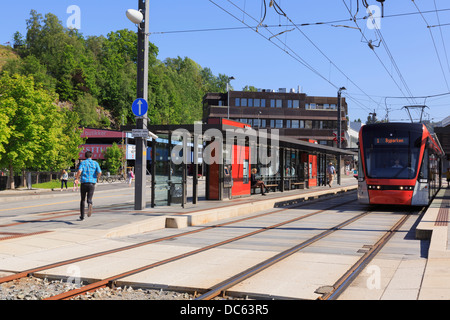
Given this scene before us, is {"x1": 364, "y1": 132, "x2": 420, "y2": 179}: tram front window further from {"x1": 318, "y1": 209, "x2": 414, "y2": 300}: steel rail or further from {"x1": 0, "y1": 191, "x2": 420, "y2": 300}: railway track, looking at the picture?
{"x1": 318, "y1": 209, "x2": 414, "y2": 300}: steel rail

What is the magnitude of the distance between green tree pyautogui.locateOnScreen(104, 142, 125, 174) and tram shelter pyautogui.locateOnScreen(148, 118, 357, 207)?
3655 cm

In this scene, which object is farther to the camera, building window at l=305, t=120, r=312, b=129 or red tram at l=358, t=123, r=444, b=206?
building window at l=305, t=120, r=312, b=129

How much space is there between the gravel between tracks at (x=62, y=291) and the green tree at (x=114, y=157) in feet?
192

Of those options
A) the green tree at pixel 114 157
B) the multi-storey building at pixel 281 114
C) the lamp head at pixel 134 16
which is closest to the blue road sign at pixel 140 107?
the lamp head at pixel 134 16

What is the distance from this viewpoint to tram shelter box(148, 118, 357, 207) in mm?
17141

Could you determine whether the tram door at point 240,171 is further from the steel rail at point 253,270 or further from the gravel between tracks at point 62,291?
the gravel between tracks at point 62,291

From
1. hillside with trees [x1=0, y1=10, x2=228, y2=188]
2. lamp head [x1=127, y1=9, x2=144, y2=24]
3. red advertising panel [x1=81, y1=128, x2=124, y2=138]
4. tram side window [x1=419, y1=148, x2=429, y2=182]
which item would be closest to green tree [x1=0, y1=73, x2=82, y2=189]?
hillside with trees [x1=0, y1=10, x2=228, y2=188]

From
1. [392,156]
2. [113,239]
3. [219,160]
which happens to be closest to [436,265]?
[113,239]

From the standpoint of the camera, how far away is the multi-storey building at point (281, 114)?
301 ft

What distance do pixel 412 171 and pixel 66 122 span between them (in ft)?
139

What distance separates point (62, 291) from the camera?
6.25 metres

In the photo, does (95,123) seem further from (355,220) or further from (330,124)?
(355,220)
